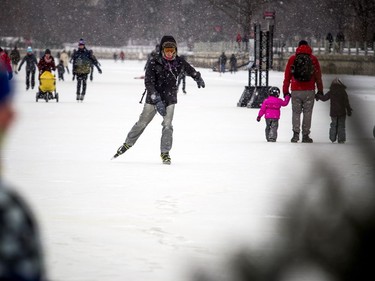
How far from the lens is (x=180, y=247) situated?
6.16 metres

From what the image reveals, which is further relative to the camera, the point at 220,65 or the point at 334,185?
the point at 220,65

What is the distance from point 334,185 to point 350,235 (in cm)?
13

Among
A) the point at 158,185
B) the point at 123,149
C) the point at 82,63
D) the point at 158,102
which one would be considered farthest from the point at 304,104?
the point at 82,63

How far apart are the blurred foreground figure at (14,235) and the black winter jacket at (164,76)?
392 inches

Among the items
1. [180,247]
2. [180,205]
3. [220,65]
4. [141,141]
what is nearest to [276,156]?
[141,141]

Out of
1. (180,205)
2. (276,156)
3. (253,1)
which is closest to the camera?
(180,205)

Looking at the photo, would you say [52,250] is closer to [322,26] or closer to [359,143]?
[359,143]

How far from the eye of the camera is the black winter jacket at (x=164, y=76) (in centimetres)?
1147

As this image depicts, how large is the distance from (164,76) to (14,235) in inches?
401

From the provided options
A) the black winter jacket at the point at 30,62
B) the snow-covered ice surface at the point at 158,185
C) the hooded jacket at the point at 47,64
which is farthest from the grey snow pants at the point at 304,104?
the black winter jacket at the point at 30,62

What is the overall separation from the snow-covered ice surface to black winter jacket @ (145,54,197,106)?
79 cm

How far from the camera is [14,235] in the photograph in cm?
139

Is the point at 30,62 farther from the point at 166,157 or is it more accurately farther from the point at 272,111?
the point at 166,157

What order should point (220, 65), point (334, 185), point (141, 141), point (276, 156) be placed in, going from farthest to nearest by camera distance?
point (220, 65) < point (141, 141) < point (276, 156) < point (334, 185)
